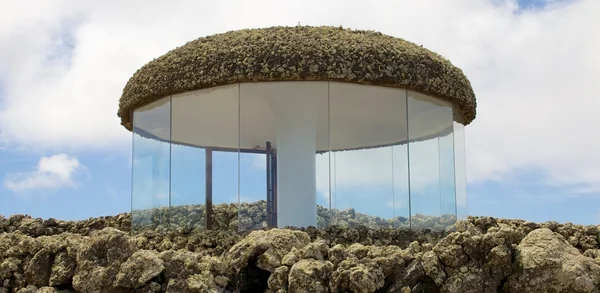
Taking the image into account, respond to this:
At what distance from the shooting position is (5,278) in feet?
32.9

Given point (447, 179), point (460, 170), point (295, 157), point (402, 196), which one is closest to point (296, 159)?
point (295, 157)

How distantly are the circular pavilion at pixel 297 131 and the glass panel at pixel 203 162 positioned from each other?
0.02 m

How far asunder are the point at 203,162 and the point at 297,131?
7.49 ft

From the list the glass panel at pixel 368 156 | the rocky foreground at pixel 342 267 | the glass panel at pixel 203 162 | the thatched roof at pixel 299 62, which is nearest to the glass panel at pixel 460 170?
the glass panel at pixel 368 156

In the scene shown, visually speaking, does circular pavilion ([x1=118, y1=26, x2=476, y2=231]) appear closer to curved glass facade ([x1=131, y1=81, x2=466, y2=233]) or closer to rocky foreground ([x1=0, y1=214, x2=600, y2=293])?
curved glass facade ([x1=131, y1=81, x2=466, y2=233])

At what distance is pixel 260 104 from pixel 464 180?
5.08m

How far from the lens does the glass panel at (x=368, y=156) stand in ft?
38.4

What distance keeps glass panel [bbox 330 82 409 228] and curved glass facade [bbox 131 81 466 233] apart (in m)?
0.02

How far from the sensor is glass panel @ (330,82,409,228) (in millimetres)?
11711

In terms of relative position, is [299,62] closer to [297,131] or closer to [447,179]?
[297,131]

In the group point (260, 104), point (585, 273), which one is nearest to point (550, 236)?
point (585, 273)

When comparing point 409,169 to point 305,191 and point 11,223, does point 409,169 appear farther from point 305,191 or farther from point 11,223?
point 11,223

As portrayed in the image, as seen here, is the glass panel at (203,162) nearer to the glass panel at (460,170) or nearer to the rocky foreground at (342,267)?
the rocky foreground at (342,267)

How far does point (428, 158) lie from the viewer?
43.2 feet
